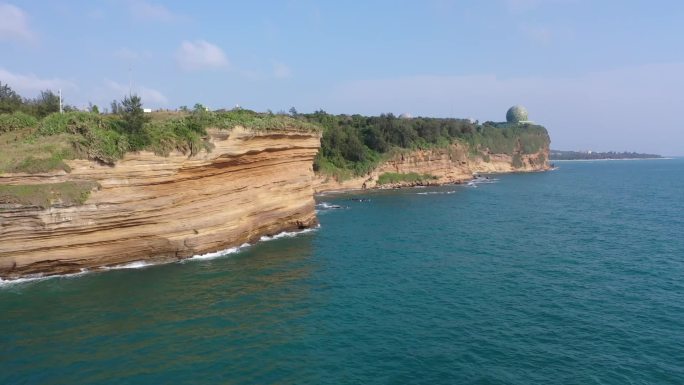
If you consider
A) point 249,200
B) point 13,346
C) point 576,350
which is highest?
point 249,200

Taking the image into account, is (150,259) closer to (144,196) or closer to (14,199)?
(144,196)

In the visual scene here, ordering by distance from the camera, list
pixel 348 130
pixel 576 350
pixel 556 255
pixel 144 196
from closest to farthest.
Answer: pixel 576 350, pixel 144 196, pixel 556 255, pixel 348 130

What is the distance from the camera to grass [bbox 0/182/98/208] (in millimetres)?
21188

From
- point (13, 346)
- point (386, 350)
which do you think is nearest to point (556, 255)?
point (386, 350)

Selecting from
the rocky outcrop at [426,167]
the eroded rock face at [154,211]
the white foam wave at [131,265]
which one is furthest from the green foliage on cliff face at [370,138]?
the white foam wave at [131,265]

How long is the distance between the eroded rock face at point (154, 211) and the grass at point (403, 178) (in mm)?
45195

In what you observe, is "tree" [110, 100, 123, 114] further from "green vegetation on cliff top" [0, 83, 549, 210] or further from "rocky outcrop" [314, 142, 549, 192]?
"rocky outcrop" [314, 142, 549, 192]

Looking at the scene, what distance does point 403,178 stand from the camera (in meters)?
80.1

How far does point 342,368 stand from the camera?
48.0ft

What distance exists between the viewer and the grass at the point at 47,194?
21188 millimetres

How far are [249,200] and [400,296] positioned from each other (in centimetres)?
1396

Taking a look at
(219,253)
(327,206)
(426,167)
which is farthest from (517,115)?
(219,253)

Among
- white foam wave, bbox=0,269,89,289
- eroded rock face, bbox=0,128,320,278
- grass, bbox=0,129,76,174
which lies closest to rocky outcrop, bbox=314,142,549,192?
eroded rock face, bbox=0,128,320,278

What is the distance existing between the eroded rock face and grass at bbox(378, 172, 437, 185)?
45.2 meters
